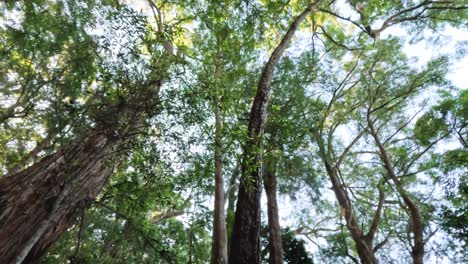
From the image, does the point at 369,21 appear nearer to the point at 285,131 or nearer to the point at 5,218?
the point at 285,131

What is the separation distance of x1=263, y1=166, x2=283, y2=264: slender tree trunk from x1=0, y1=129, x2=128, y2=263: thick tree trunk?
3.82 m

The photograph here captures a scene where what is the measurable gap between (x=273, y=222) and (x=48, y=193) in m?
4.80

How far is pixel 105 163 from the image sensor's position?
3.22 metres

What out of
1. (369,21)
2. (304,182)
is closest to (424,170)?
(304,182)

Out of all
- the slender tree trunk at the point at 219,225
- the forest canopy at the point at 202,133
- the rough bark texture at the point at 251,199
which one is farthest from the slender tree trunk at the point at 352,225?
the rough bark texture at the point at 251,199

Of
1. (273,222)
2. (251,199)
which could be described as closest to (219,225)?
(273,222)

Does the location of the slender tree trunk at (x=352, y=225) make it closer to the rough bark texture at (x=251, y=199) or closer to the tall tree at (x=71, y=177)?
the rough bark texture at (x=251, y=199)

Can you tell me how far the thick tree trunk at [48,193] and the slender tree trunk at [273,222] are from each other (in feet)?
12.5

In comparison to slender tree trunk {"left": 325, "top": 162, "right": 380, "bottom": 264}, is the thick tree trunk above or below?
below

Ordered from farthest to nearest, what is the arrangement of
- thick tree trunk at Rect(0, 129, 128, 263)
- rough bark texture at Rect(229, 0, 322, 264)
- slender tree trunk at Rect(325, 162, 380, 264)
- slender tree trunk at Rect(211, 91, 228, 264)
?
slender tree trunk at Rect(325, 162, 380, 264) < slender tree trunk at Rect(211, 91, 228, 264) < thick tree trunk at Rect(0, 129, 128, 263) < rough bark texture at Rect(229, 0, 322, 264)

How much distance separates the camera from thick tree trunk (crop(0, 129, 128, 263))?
8.50 feet

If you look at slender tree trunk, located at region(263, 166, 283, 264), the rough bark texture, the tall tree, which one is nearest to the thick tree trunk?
the tall tree

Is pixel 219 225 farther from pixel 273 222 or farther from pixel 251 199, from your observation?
pixel 251 199

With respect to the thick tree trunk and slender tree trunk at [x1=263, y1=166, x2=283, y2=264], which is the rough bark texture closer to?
the thick tree trunk
